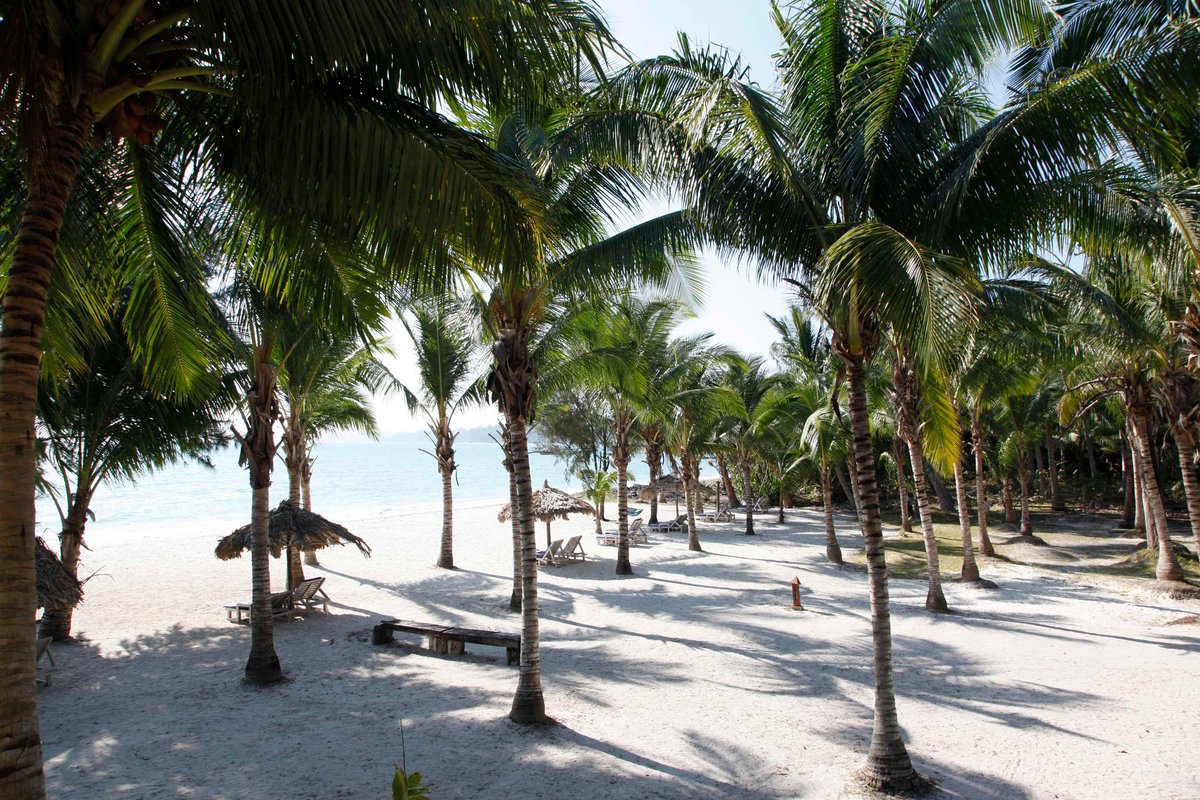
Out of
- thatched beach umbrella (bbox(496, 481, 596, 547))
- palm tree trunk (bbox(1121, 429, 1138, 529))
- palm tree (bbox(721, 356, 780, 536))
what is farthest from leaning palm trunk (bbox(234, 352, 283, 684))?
palm tree trunk (bbox(1121, 429, 1138, 529))

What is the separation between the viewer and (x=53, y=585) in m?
9.05

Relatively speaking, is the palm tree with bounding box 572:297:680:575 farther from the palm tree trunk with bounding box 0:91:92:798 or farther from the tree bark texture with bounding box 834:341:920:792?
the palm tree trunk with bounding box 0:91:92:798

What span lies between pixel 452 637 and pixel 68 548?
665 cm

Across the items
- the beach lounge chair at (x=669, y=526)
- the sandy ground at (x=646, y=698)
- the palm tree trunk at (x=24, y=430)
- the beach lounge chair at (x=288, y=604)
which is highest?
the palm tree trunk at (x=24, y=430)

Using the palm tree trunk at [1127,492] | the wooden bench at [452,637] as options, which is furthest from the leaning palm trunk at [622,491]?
the palm tree trunk at [1127,492]

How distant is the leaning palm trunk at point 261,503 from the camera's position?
8.58 metres

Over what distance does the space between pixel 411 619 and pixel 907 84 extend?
36.6ft

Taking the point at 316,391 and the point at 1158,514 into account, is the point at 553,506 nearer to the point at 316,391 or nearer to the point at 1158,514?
the point at 316,391

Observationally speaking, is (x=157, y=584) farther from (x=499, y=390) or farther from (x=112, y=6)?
(x=112, y=6)

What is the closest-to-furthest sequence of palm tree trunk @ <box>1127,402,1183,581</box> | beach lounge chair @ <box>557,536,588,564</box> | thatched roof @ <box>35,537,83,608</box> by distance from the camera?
thatched roof @ <box>35,537,83,608</box>
palm tree trunk @ <box>1127,402,1183,581</box>
beach lounge chair @ <box>557,536,588,564</box>

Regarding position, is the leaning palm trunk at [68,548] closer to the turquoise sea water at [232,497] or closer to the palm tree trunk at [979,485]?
the turquoise sea water at [232,497]

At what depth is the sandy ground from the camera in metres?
5.74

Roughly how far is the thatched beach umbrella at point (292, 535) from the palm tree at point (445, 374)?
12.0 ft

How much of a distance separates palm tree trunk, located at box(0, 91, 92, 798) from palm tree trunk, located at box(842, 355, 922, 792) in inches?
209
